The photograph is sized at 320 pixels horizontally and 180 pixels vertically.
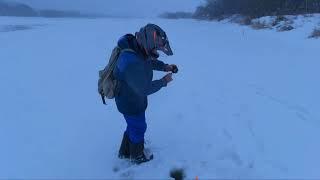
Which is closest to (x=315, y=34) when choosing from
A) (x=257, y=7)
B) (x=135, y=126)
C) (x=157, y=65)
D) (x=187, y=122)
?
(x=187, y=122)

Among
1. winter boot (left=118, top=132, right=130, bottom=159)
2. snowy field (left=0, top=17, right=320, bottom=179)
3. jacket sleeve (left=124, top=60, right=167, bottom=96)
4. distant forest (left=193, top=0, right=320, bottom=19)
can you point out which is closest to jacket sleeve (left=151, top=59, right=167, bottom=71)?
jacket sleeve (left=124, top=60, right=167, bottom=96)

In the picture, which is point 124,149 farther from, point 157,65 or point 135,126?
point 157,65

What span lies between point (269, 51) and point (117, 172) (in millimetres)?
8982

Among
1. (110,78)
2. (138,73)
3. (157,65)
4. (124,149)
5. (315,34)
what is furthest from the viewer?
(315,34)

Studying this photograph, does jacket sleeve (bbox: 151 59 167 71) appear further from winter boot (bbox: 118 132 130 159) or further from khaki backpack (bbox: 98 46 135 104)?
winter boot (bbox: 118 132 130 159)

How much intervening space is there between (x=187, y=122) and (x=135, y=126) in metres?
1.86

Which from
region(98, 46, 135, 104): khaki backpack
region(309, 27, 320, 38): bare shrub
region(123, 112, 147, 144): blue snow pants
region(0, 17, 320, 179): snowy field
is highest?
region(98, 46, 135, 104): khaki backpack

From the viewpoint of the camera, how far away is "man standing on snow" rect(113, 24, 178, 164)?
4.06m

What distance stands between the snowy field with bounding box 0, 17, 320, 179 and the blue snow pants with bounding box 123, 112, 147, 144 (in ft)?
1.26

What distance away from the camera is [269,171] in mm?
4641

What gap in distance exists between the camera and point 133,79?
13.3ft

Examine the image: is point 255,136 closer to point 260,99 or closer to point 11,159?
point 260,99

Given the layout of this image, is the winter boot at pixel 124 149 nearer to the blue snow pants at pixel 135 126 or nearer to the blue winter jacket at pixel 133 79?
the blue snow pants at pixel 135 126

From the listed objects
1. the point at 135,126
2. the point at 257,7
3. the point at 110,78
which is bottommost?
the point at 135,126
